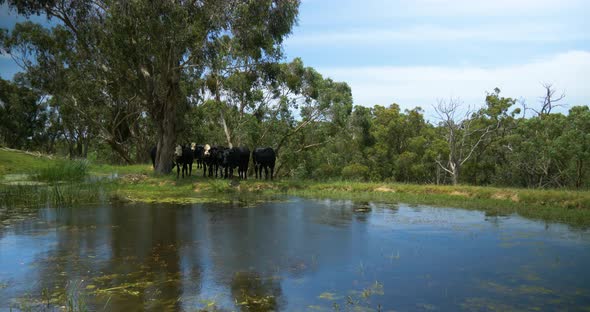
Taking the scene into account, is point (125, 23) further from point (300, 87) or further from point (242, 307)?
point (242, 307)

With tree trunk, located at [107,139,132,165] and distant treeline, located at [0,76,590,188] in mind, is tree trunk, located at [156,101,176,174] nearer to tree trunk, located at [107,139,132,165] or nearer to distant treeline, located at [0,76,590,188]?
distant treeline, located at [0,76,590,188]

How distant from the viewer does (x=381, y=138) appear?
132 ft

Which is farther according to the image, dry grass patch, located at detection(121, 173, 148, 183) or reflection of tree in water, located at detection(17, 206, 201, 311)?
dry grass patch, located at detection(121, 173, 148, 183)

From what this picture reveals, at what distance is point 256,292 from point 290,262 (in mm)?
1587

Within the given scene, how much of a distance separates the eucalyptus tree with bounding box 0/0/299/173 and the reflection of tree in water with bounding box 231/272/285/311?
14907 mm

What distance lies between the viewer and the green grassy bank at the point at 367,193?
1306 centimetres

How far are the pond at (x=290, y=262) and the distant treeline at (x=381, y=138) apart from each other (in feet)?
58.5

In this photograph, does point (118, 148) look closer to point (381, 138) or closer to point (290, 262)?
point (381, 138)

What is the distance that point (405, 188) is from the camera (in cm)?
1730

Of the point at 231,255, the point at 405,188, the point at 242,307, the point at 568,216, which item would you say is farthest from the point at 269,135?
the point at 242,307

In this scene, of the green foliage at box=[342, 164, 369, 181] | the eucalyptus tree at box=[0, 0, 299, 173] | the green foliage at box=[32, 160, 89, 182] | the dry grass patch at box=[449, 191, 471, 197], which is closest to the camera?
the dry grass patch at box=[449, 191, 471, 197]

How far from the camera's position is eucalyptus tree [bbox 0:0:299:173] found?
761 inches

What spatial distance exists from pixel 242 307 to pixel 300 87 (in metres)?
25.3

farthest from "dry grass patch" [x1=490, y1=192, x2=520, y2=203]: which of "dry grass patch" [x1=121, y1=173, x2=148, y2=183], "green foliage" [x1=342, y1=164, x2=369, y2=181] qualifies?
"green foliage" [x1=342, y1=164, x2=369, y2=181]
